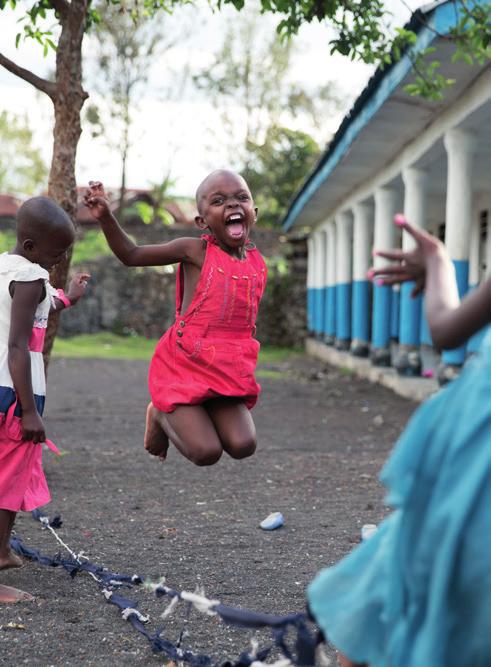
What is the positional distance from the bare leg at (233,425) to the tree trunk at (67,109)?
6.01 ft

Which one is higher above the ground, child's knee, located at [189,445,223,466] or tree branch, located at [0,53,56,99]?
tree branch, located at [0,53,56,99]

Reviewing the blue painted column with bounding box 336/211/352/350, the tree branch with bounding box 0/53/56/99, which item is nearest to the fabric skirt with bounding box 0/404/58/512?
the tree branch with bounding box 0/53/56/99

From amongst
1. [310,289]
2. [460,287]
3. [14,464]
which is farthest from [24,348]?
[310,289]

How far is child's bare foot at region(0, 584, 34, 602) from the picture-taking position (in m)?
3.80

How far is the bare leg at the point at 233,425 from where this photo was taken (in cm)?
420

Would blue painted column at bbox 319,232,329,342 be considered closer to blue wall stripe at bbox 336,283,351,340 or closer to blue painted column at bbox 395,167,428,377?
blue wall stripe at bbox 336,283,351,340

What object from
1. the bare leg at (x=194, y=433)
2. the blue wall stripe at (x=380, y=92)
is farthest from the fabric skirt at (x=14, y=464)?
the blue wall stripe at (x=380, y=92)

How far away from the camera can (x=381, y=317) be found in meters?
14.8

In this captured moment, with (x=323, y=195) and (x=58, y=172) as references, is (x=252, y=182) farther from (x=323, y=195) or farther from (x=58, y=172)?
(x=58, y=172)

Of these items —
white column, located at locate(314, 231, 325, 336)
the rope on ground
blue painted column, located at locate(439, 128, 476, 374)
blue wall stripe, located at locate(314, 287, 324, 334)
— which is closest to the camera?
the rope on ground

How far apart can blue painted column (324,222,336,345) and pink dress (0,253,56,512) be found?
56.6ft

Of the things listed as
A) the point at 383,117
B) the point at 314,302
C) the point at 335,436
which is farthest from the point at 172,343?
the point at 314,302

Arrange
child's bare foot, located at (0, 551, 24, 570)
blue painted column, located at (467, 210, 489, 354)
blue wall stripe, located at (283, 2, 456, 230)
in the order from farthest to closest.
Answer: blue painted column, located at (467, 210, 489, 354) < blue wall stripe, located at (283, 2, 456, 230) < child's bare foot, located at (0, 551, 24, 570)

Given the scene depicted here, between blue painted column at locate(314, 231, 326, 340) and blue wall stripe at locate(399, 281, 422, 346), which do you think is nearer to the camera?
blue wall stripe at locate(399, 281, 422, 346)
